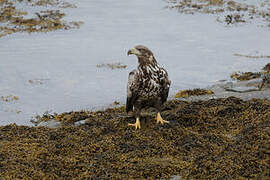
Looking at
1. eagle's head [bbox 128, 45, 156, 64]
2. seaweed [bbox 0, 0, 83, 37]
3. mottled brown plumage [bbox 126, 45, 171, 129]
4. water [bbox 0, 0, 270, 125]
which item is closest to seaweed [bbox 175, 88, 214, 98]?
water [bbox 0, 0, 270, 125]

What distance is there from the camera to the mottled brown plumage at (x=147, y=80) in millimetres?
8039

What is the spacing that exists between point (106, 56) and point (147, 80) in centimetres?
1083

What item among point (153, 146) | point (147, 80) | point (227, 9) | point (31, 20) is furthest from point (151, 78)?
point (227, 9)

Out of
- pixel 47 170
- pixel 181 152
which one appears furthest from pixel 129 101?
pixel 47 170

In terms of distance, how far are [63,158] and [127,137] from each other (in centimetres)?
144

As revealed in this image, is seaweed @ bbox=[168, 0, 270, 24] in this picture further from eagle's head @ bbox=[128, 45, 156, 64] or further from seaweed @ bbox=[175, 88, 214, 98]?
eagle's head @ bbox=[128, 45, 156, 64]

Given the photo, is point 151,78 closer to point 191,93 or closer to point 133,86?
point 133,86

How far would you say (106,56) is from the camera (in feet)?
61.3

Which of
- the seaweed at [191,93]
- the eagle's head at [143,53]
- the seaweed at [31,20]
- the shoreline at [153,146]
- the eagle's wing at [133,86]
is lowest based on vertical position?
the seaweed at [191,93]

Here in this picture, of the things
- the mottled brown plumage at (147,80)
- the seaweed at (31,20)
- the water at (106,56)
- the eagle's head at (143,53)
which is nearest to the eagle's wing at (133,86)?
the mottled brown plumage at (147,80)

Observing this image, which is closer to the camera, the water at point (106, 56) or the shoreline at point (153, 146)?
the shoreline at point (153, 146)

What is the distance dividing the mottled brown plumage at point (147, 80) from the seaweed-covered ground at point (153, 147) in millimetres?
704

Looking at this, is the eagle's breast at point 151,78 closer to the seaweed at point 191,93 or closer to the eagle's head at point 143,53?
the eagle's head at point 143,53

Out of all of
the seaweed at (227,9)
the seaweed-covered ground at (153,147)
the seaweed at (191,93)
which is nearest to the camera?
the seaweed-covered ground at (153,147)
